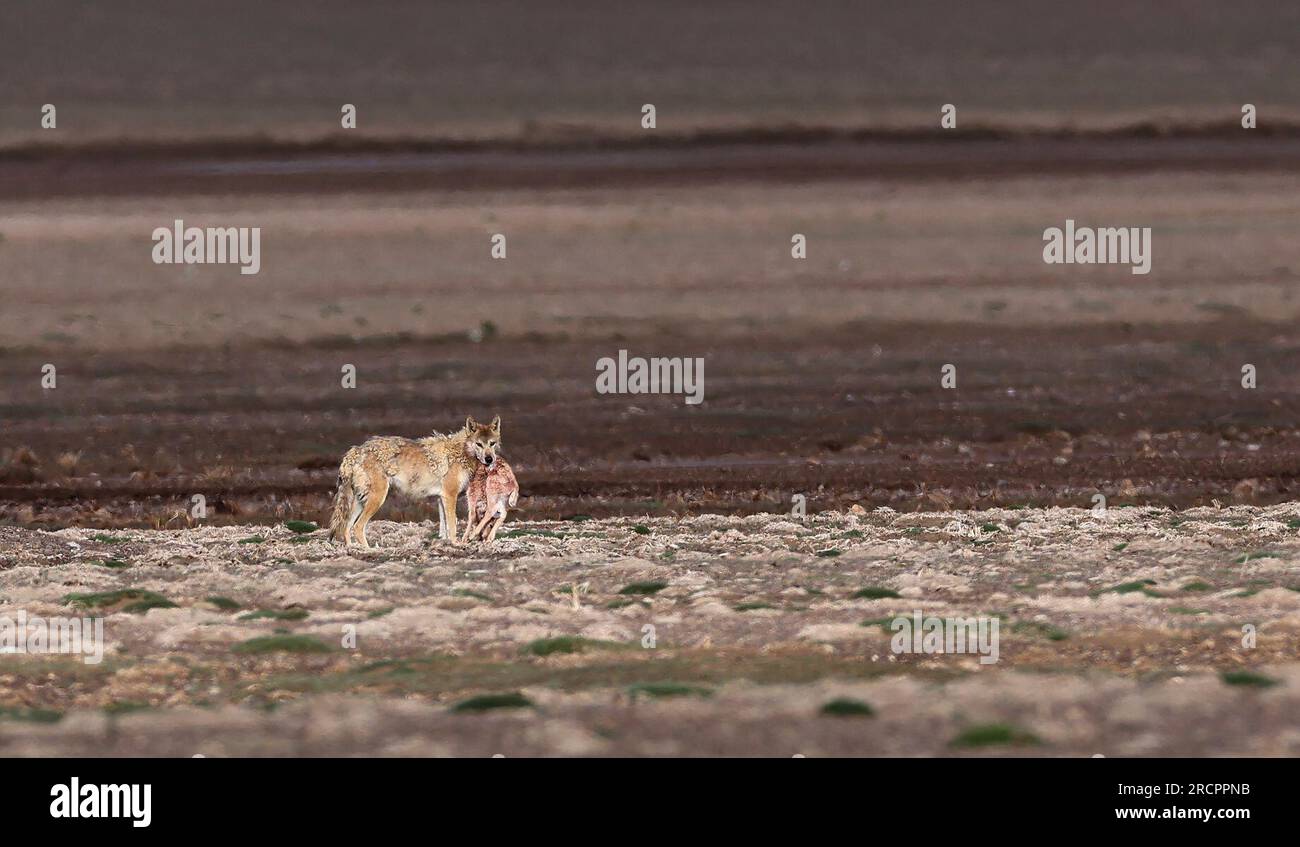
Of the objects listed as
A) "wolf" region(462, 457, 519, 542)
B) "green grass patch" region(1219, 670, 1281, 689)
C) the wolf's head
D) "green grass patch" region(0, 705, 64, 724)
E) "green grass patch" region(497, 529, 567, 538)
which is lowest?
"green grass patch" region(0, 705, 64, 724)

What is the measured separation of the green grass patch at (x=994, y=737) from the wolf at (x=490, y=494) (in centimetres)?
1045

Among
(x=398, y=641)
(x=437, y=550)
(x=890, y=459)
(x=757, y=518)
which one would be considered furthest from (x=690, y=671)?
(x=890, y=459)

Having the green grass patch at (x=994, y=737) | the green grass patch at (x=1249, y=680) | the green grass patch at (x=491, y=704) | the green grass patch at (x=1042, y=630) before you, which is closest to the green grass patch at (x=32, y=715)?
the green grass patch at (x=491, y=704)

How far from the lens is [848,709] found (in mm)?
15383

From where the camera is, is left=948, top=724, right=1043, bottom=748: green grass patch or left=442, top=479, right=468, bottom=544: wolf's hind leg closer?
left=948, top=724, right=1043, bottom=748: green grass patch

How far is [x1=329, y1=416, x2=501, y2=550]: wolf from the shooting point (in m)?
24.1

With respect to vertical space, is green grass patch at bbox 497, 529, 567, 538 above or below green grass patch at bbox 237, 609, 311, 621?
above

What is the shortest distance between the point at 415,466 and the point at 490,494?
104 centimetres

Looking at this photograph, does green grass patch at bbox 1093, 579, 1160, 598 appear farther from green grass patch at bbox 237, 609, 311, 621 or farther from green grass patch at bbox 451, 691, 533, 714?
green grass patch at bbox 237, 609, 311, 621

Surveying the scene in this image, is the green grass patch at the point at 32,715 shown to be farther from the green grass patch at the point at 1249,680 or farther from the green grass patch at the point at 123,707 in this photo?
the green grass patch at the point at 1249,680

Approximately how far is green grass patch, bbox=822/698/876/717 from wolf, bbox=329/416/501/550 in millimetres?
9244

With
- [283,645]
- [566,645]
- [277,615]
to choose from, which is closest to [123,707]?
[283,645]

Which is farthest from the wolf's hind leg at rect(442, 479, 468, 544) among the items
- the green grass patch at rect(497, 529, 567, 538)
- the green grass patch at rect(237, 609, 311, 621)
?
the green grass patch at rect(237, 609, 311, 621)

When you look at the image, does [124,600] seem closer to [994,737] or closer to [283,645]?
[283,645]
